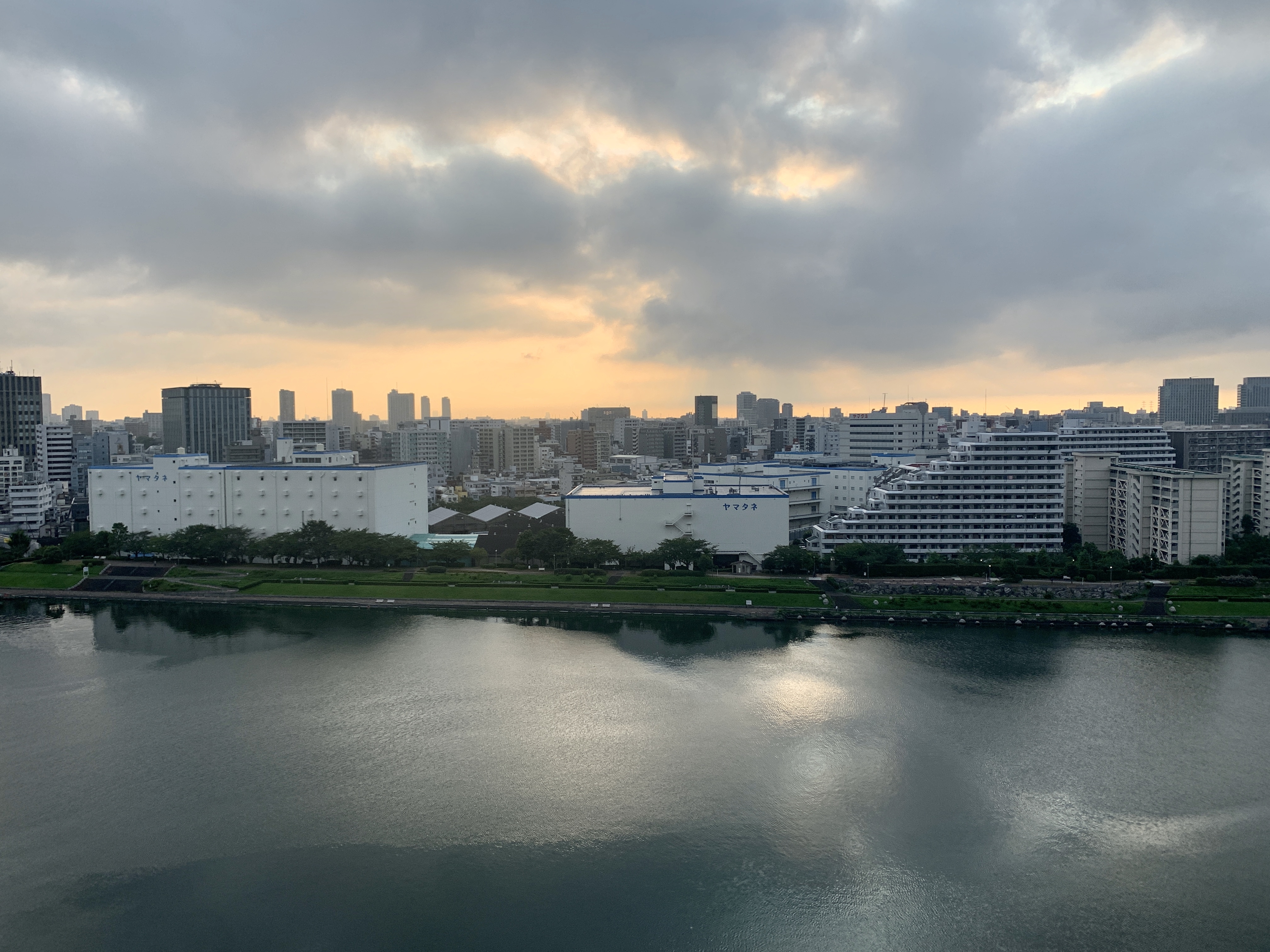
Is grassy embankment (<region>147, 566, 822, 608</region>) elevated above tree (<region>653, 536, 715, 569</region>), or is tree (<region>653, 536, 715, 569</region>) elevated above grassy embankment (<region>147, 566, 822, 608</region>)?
tree (<region>653, 536, 715, 569</region>)

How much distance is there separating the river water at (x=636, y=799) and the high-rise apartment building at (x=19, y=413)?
28.9 metres

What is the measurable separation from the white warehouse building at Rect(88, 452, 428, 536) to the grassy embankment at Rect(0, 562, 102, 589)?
2.11 metres

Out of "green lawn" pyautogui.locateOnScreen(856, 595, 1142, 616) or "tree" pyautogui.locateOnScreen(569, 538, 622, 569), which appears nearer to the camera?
"green lawn" pyautogui.locateOnScreen(856, 595, 1142, 616)

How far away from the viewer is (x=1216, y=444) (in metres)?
32.5

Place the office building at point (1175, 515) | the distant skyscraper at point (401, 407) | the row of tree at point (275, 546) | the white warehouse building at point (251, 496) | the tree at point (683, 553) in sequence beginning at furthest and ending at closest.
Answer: the distant skyscraper at point (401, 407) < the white warehouse building at point (251, 496) < the row of tree at point (275, 546) < the tree at point (683, 553) < the office building at point (1175, 515)

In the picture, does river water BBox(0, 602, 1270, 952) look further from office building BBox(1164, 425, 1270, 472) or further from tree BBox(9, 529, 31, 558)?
office building BBox(1164, 425, 1270, 472)

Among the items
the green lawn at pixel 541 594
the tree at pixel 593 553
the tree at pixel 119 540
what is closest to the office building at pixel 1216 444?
the green lawn at pixel 541 594

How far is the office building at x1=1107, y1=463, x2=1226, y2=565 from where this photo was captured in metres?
18.7

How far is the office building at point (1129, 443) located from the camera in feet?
86.7

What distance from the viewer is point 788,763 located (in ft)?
31.2

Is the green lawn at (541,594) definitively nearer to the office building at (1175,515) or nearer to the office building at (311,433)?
the office building at (1175,515)

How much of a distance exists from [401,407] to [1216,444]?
269ft

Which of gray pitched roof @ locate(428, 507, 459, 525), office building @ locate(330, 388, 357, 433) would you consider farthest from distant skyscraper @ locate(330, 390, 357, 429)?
gray pitched roof @ locate(428, 507, 459, 525)

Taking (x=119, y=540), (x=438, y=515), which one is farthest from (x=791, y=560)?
(x=119, y=540)
